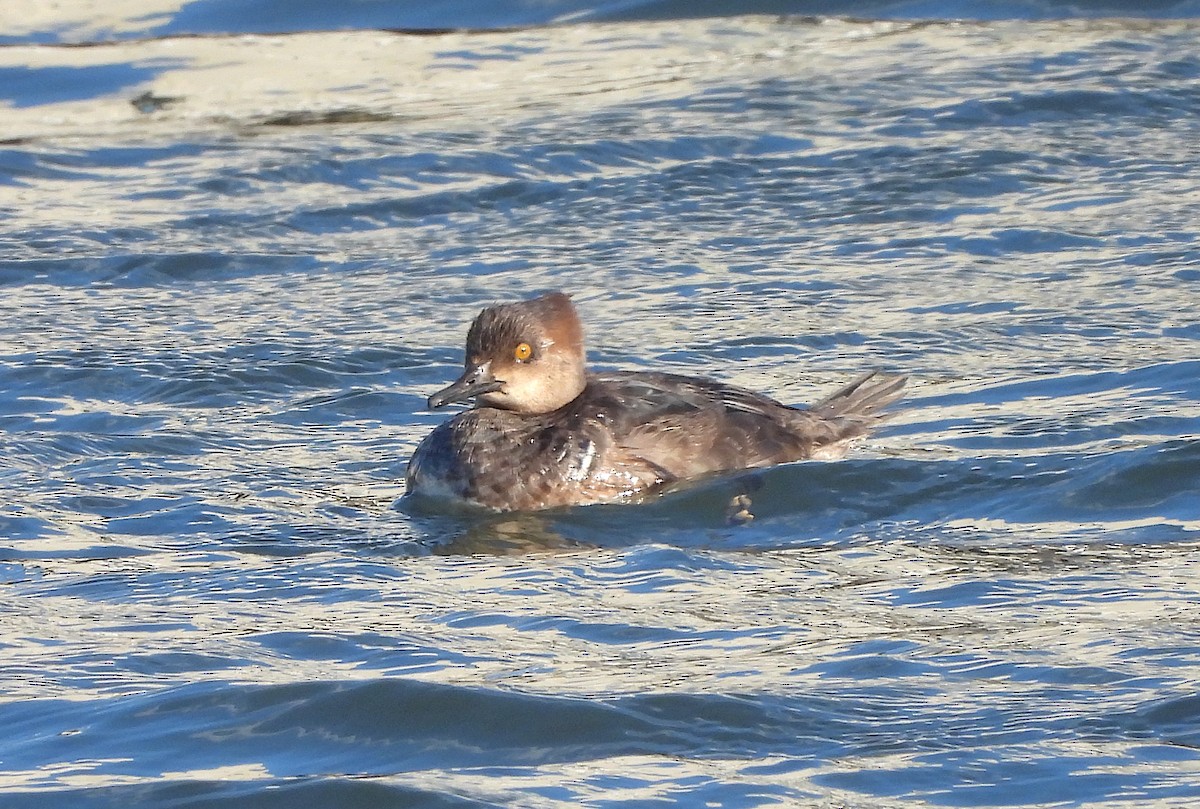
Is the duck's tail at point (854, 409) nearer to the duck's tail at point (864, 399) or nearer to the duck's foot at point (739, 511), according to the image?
the duck's tail at point (864, 399)

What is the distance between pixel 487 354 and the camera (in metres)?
8.52

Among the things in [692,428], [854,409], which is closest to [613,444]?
[692,428]

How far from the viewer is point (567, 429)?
8.57m

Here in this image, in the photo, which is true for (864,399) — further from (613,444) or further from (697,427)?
(613,444)

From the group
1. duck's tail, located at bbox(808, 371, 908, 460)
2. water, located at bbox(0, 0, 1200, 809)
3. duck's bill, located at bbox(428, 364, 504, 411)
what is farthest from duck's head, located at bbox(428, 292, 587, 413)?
duck's tail, located at bbox(808, 371, 908, 460)

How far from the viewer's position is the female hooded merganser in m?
8.45

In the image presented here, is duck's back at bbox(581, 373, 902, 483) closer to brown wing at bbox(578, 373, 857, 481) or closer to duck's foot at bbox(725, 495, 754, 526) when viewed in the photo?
brown wing at bbox(578, 373, 857, 481)

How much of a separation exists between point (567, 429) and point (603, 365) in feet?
7.14

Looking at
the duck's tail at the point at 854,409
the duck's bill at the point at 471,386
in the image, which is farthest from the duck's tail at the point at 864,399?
the duck's bill at the point at 471,386

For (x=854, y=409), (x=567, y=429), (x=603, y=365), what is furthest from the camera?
(x=603, y=365)

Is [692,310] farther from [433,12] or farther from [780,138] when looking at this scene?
[433,12]

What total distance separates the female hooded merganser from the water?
20 cm

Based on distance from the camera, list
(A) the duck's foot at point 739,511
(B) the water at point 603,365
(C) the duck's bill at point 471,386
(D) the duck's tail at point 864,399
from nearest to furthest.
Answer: (B) the water at point 603,365 < (A) the duck's foot at point 739,511 < (C) the duck's bill at point 471,386 < (D) the duck's tail at point 864,399

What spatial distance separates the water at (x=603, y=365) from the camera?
18.8 ft
